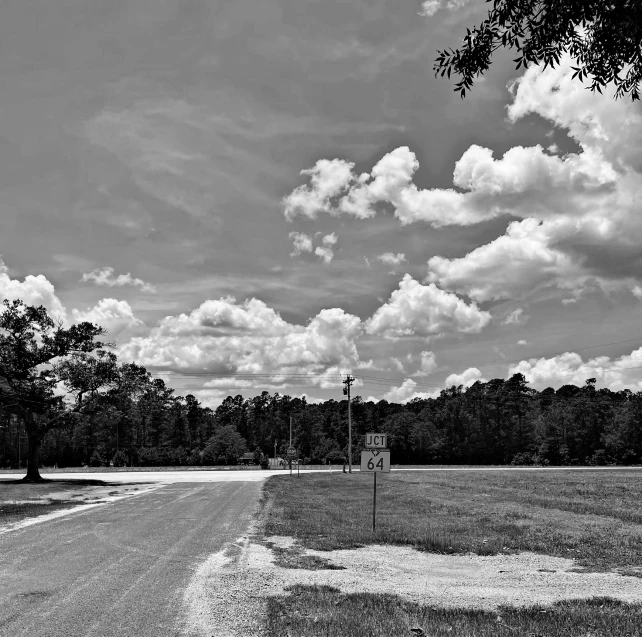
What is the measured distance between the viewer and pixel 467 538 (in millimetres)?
13836

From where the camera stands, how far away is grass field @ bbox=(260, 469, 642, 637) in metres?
6.81

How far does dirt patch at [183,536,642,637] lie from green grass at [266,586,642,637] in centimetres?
35

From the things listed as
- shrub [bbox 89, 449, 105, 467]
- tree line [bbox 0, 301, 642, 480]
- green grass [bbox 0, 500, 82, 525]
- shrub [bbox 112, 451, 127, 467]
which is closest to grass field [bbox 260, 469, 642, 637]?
green grass [bbox 0, 500, 82, 525]

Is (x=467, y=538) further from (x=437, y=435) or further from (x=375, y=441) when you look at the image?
(x=437, y=435)

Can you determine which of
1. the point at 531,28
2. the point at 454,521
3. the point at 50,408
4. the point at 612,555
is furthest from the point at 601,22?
the point at 50,408

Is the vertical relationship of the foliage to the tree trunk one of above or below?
below

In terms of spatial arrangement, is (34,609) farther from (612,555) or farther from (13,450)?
(13,450)

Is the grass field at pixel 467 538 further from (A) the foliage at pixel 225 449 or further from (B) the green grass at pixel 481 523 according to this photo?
(A) the foliage at pixel 225 449

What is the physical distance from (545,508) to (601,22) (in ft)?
66.8

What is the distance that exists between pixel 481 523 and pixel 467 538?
3314mm

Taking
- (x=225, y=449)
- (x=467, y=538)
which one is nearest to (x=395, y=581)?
(x=467, y=538)

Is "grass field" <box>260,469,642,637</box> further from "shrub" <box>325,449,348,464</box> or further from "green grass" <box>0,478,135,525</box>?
"shrub" <box>325,449,348,464</box>

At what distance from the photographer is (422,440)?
104000 mm

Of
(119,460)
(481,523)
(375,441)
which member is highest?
(375,441)
